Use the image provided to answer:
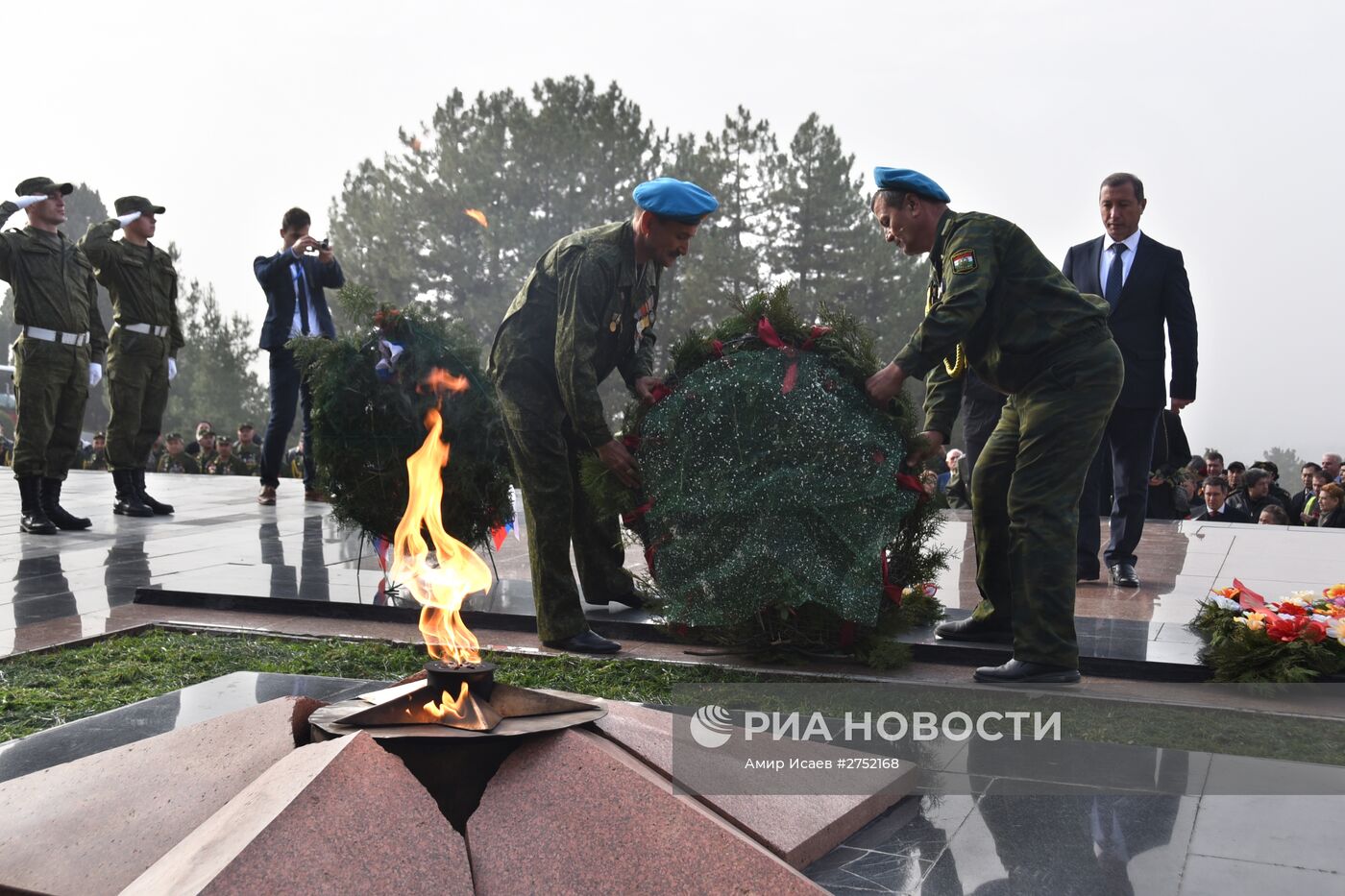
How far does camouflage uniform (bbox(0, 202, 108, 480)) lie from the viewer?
30.6ft

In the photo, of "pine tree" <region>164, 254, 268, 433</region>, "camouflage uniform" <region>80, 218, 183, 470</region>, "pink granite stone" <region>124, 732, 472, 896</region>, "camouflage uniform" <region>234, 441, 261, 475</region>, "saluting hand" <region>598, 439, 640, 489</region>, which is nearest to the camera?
"pink granite stone" <region>124, 732, 472, 896</region>

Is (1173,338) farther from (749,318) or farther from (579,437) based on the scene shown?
(579,437)

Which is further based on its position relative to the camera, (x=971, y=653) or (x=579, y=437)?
(x=579, y=437)

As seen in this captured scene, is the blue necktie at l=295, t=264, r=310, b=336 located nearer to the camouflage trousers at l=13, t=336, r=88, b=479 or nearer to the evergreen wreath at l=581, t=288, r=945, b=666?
the camouflage trousers at l=13, t=336, r=88, b=479

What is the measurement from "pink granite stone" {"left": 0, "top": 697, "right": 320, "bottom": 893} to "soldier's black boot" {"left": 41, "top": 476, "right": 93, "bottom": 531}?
23.0 ft

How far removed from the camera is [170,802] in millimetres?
2922

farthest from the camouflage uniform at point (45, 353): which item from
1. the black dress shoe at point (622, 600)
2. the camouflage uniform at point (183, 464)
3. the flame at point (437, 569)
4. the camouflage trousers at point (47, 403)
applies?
the camouflage uniform at point (183, 464)

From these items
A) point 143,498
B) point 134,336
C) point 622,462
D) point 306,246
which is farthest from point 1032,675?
point 143,498

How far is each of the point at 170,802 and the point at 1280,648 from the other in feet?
13.7

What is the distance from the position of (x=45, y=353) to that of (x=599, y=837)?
8435 millimetres

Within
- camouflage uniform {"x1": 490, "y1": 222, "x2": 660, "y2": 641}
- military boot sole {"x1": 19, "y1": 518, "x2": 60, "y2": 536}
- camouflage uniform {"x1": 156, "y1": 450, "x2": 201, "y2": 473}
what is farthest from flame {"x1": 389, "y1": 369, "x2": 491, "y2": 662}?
camouflage uniform {"x1": 156, "y1": 450, "x2": 201, "y2": 473}

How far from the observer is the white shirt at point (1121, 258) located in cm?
714

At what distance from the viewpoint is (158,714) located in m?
3.99

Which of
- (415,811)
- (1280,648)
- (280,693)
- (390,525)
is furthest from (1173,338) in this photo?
(415,811)
